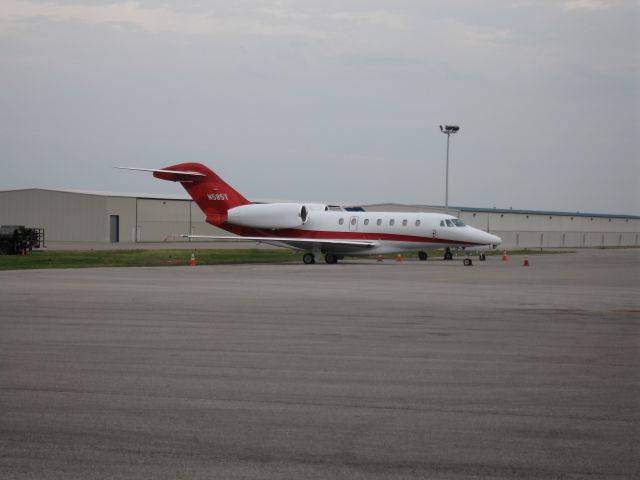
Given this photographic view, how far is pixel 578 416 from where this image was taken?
25.0ft

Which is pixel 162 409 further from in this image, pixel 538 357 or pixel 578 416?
pixel 538 357

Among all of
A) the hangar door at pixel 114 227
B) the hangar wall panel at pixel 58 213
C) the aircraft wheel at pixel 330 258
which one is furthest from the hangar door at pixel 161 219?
the aircraft wheel at pixel 330 258

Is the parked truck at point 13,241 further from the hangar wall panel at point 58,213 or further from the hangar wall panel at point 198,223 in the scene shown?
the hangar wall panel at point 198,223

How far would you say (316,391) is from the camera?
8.65 metres

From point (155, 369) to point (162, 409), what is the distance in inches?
84.6

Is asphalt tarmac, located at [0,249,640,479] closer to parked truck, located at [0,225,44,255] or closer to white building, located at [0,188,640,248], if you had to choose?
parked truck, located at [0,225,44,255]

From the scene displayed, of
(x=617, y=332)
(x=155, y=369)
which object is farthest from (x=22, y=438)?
(x=617, y=332)

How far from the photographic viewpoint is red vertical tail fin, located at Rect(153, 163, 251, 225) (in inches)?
1799

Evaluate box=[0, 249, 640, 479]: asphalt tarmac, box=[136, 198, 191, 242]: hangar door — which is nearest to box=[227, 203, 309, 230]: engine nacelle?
box=[0, 249, 640, 479]: asphalt tarmac

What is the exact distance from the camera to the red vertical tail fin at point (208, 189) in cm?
4569

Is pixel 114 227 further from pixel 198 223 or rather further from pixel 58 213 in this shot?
pixel 198 223

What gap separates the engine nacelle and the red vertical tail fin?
2.51 ft

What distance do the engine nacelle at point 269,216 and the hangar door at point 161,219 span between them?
31405 millimetres

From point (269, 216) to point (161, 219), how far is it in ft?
112
